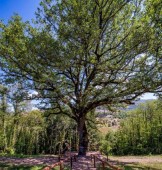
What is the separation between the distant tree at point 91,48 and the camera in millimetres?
13658

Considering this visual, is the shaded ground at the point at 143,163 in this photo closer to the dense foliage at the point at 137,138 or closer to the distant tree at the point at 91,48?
the distant tree at the point at 91,48

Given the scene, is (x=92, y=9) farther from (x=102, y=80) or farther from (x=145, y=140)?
(x=145, y=140)

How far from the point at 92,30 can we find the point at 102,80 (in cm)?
453

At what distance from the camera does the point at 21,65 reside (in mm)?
15195

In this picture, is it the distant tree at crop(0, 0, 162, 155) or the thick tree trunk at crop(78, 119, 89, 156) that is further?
the thick tree trunk at crop(78, 119, 89, 156)

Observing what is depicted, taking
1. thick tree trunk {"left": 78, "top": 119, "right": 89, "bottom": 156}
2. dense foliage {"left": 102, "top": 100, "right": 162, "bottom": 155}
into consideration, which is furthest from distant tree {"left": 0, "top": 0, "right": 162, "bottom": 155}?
dense foliage {"left": 102, "top": 100, "right": 162, "bottom": 155}

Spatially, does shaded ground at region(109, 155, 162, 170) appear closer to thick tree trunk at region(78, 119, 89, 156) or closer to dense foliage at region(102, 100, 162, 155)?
thick tree trunk at region(78, 119, 89, 156)

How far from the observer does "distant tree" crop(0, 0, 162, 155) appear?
44.8 feet

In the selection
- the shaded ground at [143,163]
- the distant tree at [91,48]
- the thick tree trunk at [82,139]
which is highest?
the distant tree at [91,48]

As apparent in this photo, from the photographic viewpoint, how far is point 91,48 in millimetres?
15242

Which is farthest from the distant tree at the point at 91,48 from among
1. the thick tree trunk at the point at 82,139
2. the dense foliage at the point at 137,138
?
the dense foliage at the point at 137,138

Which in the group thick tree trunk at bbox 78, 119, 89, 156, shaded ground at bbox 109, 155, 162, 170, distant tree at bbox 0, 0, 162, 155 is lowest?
shaded ground at bbox 109, 155, 162, 170

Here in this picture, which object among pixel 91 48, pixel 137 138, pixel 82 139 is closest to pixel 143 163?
pixel 82 139

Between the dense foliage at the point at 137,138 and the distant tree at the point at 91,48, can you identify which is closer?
the distant tree at the point at 91,48
